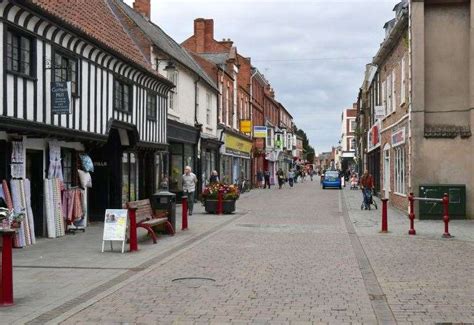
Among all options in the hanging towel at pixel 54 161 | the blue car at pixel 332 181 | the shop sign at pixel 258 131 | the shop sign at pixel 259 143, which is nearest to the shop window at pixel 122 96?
the hanging towel at pixel 54 161

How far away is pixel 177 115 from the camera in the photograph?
25.1 m

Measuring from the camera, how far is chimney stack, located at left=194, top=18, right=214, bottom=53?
41.6m

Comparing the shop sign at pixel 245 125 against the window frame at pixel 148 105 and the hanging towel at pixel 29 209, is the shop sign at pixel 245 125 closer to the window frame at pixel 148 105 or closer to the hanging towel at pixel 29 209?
the window frame at pixel 148 105

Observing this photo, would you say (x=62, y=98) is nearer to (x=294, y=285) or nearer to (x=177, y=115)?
(x=294, y=285)

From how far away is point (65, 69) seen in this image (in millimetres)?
14242

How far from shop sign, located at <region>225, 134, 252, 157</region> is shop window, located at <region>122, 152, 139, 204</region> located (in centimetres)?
1535

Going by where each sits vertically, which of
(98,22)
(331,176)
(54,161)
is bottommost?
(331,176)

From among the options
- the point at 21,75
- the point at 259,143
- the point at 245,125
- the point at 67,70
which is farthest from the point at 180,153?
the point at 259,143

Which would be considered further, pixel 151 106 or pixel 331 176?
pixel 331 176

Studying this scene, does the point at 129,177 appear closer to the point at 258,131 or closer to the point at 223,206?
the point at 223,206

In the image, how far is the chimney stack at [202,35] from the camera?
41.6 m

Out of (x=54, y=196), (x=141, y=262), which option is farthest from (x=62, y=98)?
(x=141, y=262)

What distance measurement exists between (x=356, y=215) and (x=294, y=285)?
43.3 ft

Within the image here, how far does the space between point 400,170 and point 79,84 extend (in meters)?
12.7
